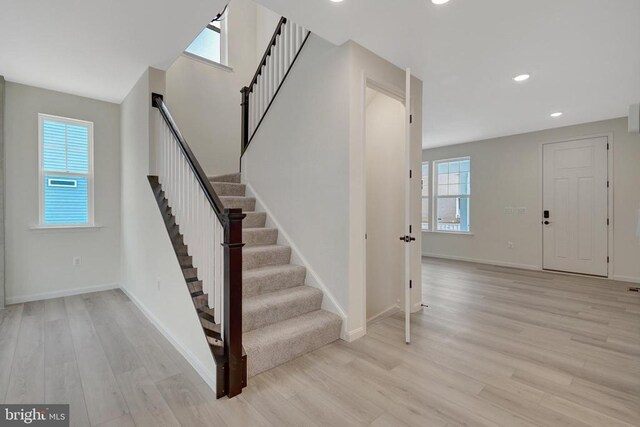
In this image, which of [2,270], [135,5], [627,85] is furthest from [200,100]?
[627,85]

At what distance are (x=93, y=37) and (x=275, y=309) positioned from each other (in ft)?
9.27

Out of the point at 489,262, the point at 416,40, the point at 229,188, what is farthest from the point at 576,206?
the point at 229,188

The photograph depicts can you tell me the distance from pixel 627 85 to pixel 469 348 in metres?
3.66

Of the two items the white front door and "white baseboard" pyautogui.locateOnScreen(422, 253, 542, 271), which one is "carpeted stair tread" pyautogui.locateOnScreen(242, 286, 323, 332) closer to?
"white baseboard" pyautogui.locateOnScreen(422, 253, 542, 271)

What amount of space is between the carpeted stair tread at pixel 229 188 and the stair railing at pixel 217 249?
3.15 feet

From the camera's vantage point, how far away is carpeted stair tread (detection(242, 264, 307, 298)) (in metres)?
2.59

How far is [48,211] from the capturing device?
12.5 feet

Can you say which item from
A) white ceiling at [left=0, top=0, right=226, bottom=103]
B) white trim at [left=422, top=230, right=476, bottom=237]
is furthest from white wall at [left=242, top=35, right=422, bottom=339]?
white trim at [left=422, top=230, right=476, bottom=237]

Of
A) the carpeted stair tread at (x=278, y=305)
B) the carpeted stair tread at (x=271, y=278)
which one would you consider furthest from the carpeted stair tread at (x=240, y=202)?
the carpeted stair tread at (x=278, y=305)

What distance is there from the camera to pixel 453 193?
22.6 ft

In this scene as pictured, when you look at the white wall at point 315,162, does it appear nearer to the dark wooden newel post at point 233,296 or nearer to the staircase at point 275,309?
the staircase at point 275,309

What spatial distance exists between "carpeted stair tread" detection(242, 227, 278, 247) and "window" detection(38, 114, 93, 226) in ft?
8.24

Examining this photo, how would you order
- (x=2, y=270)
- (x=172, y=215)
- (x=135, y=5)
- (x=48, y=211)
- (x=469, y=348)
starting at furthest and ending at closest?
(x=48, y=211) < (x=2, y=270) < (x=172, y=215) < (x=469, y=348) < (x=135, y=5)

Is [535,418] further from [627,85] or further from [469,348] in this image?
[627,85]
